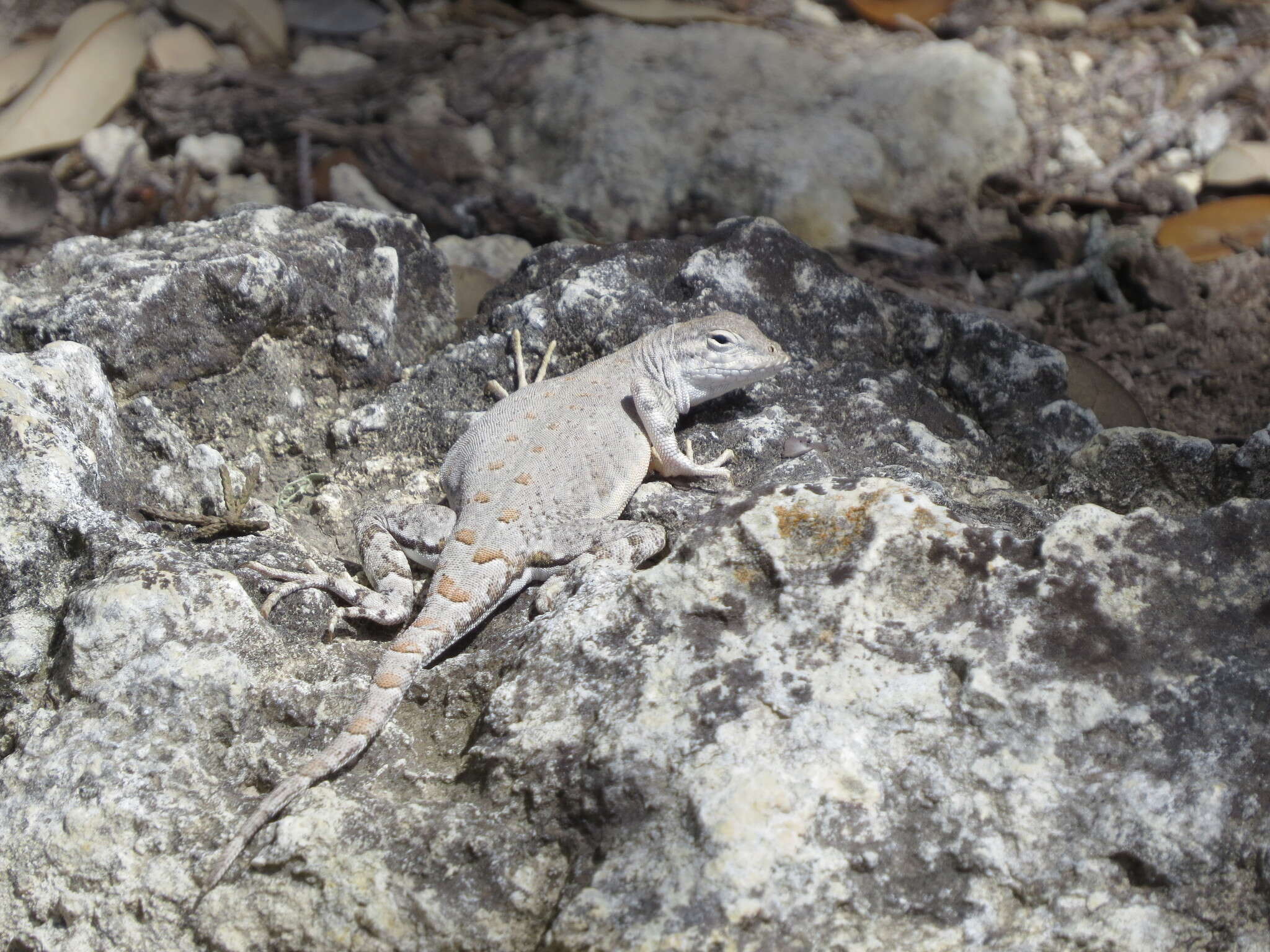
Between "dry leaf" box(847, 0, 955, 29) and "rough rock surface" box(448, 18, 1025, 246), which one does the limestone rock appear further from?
"dry leaf" box(847, 0, 955, 29)

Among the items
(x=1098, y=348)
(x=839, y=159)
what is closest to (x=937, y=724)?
(x=1098, y=348)

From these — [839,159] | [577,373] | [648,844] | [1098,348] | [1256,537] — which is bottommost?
[1098,348]

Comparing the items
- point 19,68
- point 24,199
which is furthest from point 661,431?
point 19,68

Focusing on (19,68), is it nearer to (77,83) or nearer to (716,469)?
(77,83)

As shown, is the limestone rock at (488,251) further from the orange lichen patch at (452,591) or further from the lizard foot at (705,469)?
the orange lichen patch at (452,591)

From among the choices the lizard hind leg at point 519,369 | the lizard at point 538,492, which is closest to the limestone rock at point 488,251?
the lizard hind leg at point 519,369

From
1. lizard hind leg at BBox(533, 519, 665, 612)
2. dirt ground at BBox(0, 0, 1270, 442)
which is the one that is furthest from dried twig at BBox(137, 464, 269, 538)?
dirt ground at BBox(0, 0, 1270, 442)

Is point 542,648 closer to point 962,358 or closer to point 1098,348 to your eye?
point 962,358

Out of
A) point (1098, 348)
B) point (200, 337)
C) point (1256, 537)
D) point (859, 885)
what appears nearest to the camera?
point (859, 885)
